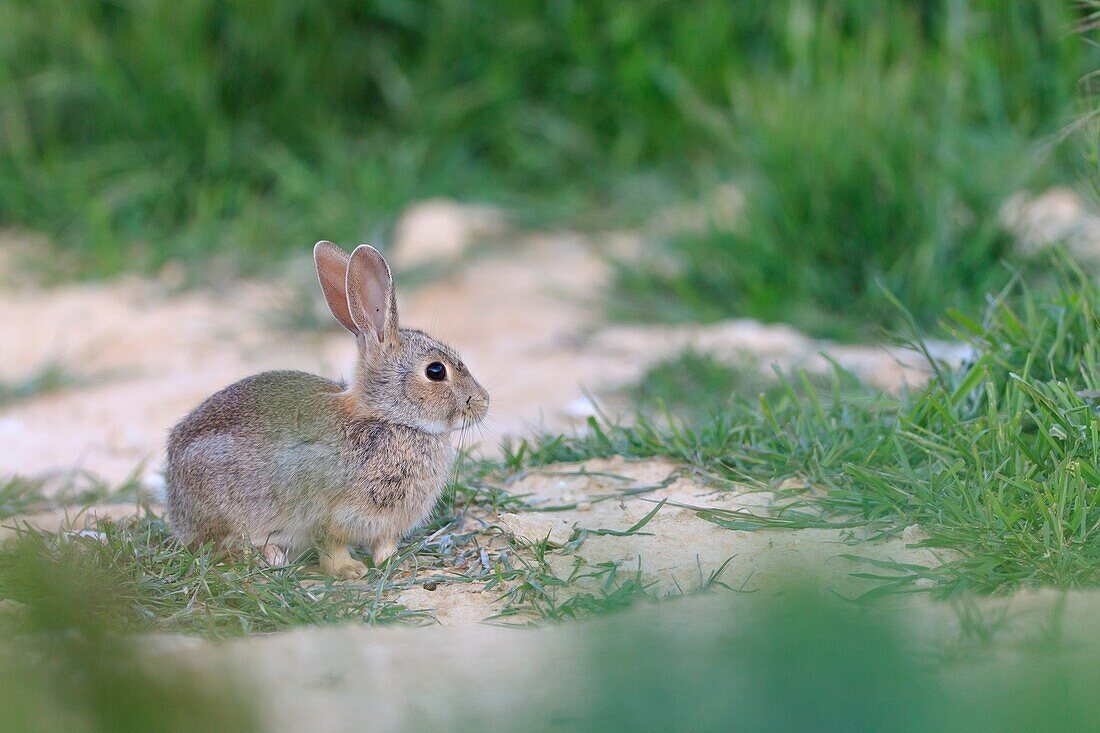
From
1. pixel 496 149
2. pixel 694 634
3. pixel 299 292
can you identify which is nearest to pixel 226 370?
pixel 299 292

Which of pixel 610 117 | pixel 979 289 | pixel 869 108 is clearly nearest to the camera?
pixel 979 289

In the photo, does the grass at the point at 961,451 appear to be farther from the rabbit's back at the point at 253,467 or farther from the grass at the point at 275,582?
the rabbit's back at the point at 253,467

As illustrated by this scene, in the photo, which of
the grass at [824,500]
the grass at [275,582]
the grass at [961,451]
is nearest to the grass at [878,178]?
the grass at [961,451]

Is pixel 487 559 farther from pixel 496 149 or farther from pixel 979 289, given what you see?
pixel 496 149

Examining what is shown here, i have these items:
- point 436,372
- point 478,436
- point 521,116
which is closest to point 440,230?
point 521,116

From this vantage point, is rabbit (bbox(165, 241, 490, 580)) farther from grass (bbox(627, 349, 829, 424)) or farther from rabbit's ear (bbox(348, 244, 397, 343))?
grass (bbox(627, 349, 829, 424))

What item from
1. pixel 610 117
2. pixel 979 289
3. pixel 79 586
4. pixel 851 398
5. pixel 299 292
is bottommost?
pixel 79 586

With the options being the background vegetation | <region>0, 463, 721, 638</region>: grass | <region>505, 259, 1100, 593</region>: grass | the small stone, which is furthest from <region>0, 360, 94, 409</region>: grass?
<region>505, 259, 1100, 593</region>: grass
